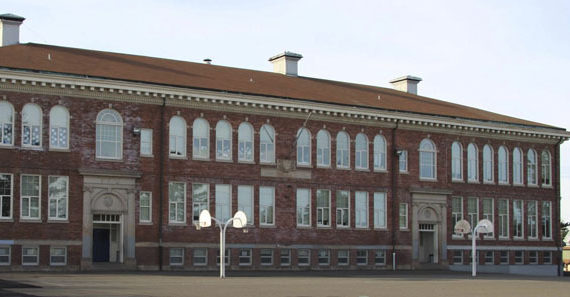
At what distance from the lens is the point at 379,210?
57875 millimetres

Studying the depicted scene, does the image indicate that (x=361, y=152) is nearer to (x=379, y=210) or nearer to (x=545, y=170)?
(x=379, y=210)

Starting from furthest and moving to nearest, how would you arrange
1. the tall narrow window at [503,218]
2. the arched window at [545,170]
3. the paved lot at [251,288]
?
the arched window at [545,170]
the tall narrow window at [503,218]
the paved lot at [251,288]

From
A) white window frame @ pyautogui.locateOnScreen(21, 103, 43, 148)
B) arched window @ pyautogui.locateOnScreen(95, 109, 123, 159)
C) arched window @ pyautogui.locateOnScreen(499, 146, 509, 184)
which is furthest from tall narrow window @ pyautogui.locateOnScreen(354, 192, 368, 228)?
white window frame @ pyautogui.locateOnScreen(21, 103, 43, 148)

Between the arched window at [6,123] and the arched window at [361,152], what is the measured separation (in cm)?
2034

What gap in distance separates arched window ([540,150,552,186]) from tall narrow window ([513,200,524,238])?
2.69 metres

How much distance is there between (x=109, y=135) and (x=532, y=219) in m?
30.6

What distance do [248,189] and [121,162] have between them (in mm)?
7759

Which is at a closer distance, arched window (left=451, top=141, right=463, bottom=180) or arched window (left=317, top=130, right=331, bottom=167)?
arched window (left=317, top=130, right=331, bottom=167)

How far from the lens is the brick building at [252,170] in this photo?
46875mm

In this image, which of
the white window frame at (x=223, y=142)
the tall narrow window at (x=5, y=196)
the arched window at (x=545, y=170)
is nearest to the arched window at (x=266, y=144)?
the white window frame at (x=223, y=142)

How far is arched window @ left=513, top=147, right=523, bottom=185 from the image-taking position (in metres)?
64.0

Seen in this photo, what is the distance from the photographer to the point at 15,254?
45.6 m

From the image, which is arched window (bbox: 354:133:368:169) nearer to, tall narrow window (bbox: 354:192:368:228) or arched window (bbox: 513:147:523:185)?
tall narrow window (bbox: 354:192:368:228)

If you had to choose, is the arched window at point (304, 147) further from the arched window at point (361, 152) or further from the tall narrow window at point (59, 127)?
the tall narrow window at point (59, 127)
